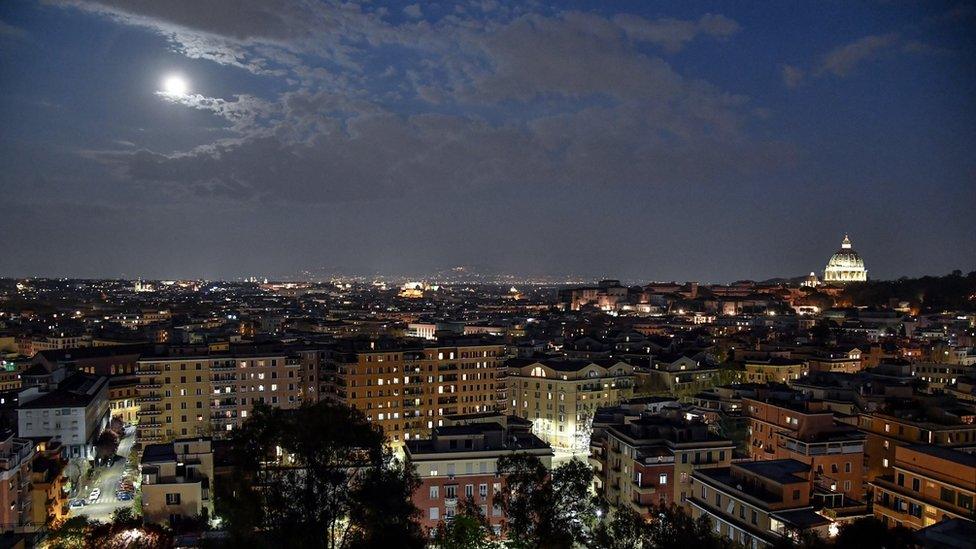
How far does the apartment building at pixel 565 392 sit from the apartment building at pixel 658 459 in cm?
A: 1231

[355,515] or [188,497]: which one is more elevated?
[355,515]

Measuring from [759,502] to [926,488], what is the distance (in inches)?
193

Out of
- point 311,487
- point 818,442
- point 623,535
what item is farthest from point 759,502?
point 311,487

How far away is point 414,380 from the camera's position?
32031 mm

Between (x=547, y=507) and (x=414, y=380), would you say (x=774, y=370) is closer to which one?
(x=414, y=380)

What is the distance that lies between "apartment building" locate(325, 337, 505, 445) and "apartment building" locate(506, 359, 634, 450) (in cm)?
141

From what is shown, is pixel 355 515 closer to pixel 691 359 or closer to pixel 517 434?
pixel 517 434

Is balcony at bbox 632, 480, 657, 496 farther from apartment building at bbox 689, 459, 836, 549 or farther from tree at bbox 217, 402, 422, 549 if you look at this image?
tree at bbox 217, 402, 422, 549

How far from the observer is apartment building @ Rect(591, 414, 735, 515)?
60.9ft

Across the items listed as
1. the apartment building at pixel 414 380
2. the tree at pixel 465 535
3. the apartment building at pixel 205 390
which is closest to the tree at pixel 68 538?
the tree at pixel 465 535

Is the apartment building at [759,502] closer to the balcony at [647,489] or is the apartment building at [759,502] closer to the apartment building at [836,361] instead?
the balcony at [647,489]

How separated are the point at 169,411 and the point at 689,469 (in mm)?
22093

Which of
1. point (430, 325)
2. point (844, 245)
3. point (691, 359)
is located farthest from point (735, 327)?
point (844, 245)

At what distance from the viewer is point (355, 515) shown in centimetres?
1346
